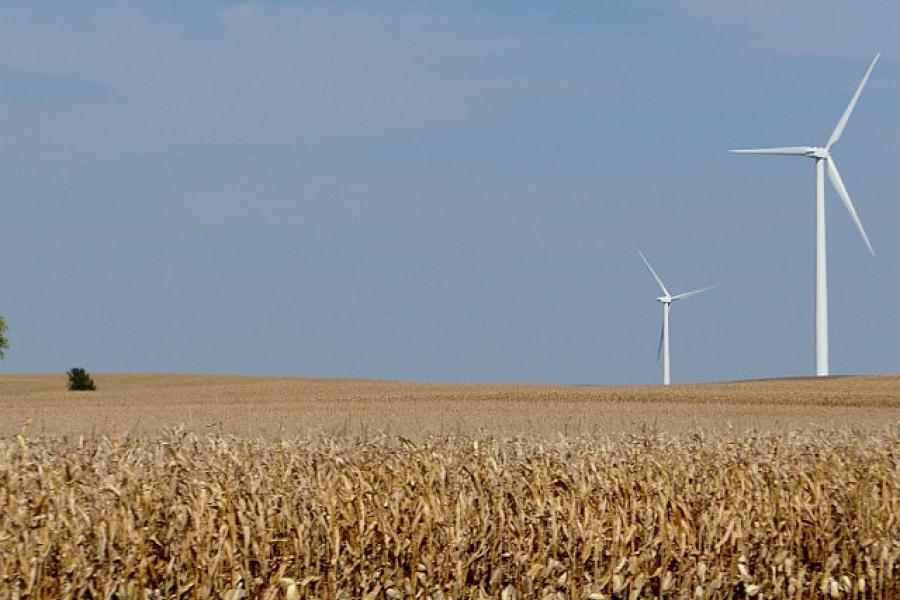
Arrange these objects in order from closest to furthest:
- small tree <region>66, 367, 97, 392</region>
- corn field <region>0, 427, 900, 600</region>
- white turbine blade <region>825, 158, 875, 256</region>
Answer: corn field <region>0, 427, 900, 600</region>, white turbine blade <region>825, 158, 875, 256</region>, small tree <region>66, 367, 97, 392</region>

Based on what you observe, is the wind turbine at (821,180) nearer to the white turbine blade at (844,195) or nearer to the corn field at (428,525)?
the white turbine blade at (844,195)

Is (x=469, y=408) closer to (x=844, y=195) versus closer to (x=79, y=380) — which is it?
(x=844, y=195)

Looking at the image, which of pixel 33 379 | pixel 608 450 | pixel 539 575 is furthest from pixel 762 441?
pixel 33 379

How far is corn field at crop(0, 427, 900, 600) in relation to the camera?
31.3 feet

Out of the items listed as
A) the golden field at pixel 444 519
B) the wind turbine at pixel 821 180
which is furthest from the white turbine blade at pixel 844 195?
the golden field at pixel 444 519

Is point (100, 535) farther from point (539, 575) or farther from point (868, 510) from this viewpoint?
point (868, 510)

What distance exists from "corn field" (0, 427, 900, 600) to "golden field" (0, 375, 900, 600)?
2 cm

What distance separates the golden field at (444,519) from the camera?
31.4ft

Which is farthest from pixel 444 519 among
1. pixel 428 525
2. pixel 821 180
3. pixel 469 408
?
pixel 821 180

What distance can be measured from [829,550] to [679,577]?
173 cm

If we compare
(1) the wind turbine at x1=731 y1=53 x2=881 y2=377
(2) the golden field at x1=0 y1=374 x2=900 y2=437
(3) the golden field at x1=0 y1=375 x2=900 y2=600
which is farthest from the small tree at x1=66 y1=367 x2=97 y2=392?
(3) the golden field at x1=0 y1=375 x2=900 y2=600

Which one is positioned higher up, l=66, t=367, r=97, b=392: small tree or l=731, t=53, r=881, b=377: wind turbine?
l=731, t=53, r=881, b=377: wind turbine

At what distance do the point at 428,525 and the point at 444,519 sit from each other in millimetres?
149

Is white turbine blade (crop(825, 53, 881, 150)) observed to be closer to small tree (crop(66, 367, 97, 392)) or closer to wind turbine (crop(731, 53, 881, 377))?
wind turbine (crop(731, 53, 881, 377))
